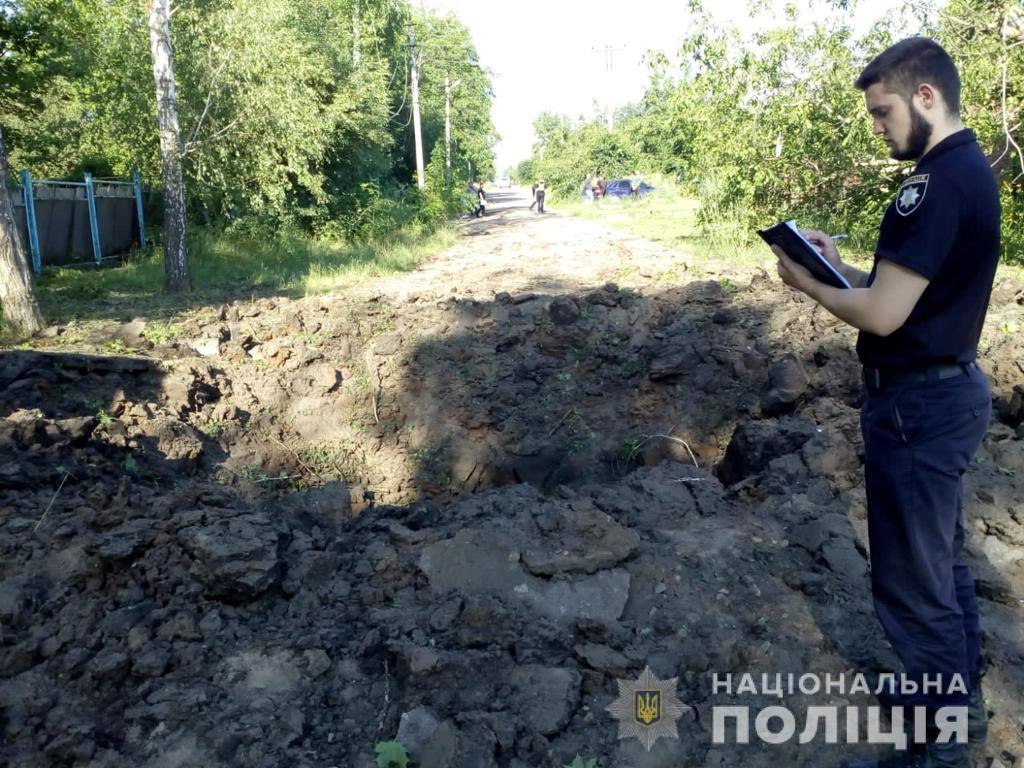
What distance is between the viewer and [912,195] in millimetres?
2213

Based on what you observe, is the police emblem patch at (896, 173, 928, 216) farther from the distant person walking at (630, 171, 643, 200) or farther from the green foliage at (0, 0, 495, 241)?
the distant person walking at (630, 171, 643, 200)

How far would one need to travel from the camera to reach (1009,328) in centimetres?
682

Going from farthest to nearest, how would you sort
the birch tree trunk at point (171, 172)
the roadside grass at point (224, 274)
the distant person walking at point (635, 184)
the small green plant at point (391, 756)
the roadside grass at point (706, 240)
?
1. the distant person walking at point (635, 184)
2. the roadside grass at point (706, 240)
3. the birch tree trunk at point (171, 172)
4. the roadside grass at point (224, 274)
5. the small green plant at point (391, 756)

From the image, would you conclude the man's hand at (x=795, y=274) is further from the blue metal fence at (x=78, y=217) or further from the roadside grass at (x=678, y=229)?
the blue metal fence at (x=78, y=217)

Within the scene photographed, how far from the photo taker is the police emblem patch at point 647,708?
8.83ft

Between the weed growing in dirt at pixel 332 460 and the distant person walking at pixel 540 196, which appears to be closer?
the weed growing in dirt at pixel 332 460

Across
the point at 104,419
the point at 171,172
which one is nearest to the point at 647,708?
the point at 104,419

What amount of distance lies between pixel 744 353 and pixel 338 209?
14566mm

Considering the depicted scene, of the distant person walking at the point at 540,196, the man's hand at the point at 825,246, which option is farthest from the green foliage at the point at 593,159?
the man's hand at the point at 825,246

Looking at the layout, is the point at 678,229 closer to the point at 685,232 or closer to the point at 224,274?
the point at 685,232

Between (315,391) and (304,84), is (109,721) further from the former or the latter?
(304,84)

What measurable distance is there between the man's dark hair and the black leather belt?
76 cm

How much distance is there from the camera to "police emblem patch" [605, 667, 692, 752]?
8.83 feet

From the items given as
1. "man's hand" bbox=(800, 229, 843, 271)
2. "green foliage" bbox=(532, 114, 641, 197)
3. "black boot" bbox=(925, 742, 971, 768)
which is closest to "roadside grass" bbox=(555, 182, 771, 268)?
"man's hand" bbox=(800, 229, 843, 271)
